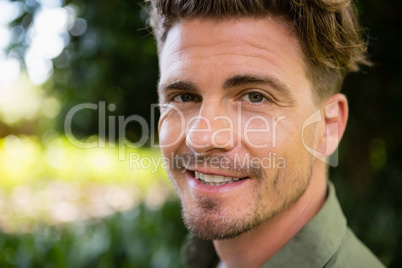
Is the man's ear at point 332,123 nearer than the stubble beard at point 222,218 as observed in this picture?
No

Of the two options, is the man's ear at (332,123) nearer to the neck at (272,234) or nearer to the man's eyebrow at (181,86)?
the neck at (272,234)

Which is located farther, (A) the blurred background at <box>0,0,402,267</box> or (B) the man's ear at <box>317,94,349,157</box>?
(A) the blurred background at <box>0,0,402,267</box>

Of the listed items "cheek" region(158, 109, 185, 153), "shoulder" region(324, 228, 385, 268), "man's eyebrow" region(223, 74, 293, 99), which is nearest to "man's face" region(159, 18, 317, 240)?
"man's eyebrow" region(223, 74, 293, 99)

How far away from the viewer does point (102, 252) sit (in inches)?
143

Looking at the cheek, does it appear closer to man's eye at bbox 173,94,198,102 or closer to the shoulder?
man's eye at bbox 173,94,198,102

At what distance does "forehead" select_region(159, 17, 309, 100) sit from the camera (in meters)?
2.00

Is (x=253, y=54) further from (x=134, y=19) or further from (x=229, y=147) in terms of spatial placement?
(x=134, y=19)

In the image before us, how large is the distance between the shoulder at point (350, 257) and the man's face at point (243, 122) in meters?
0.33

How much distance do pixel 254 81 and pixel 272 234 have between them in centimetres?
80

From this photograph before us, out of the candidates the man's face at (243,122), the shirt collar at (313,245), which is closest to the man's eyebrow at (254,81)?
the man's face at (243,122)

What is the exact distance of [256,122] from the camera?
2.04m

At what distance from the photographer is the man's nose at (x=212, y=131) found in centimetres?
197

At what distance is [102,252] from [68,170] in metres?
7.97

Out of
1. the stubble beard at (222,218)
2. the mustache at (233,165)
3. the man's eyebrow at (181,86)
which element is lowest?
the stubble beard at (222,218)
